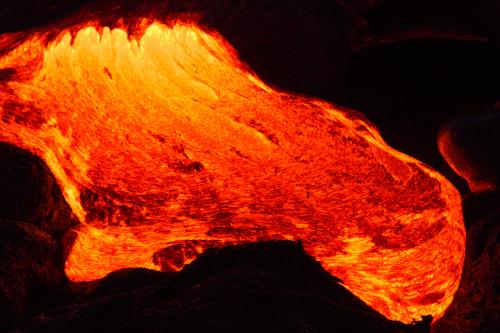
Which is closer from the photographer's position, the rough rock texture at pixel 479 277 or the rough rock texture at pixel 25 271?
the rough rock texture at pixel 25 271

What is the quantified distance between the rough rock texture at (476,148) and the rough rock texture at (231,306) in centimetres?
170

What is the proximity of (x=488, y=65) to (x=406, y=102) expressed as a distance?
2.80 ft

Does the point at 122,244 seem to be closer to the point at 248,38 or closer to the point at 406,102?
the point at 248,38

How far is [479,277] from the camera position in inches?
126

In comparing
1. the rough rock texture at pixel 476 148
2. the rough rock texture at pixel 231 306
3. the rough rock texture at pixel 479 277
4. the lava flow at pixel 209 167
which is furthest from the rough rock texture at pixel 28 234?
the rough rock texture at pixel 476 148

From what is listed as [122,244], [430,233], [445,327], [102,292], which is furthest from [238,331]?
[122,244]

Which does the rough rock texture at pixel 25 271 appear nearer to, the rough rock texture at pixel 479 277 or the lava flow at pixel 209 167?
the lava flow at pixel 209 167

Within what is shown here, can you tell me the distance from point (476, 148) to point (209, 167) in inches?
104

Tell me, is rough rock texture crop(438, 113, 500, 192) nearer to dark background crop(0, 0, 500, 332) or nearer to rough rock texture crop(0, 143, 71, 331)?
dark background crop(0, 0, 500, 332)

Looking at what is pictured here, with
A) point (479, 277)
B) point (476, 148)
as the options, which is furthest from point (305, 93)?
point (479, 277)

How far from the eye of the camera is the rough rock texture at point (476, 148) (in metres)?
3.51

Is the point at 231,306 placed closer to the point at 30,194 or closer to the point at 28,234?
the point at 28,234

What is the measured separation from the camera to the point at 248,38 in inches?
135

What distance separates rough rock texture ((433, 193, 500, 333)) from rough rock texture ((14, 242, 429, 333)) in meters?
0.98
